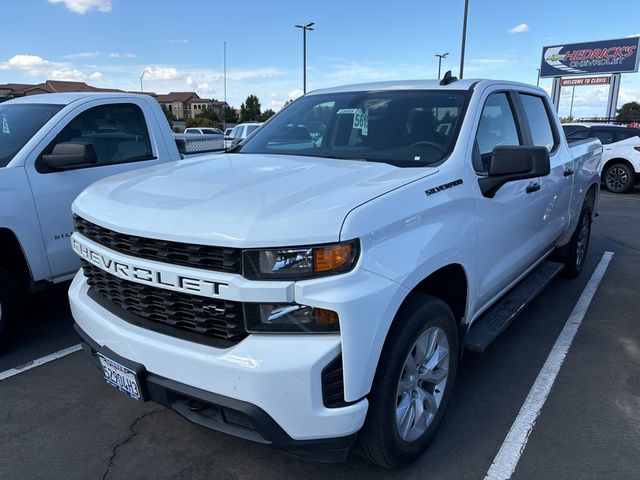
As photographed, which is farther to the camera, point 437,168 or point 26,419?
point 26,419

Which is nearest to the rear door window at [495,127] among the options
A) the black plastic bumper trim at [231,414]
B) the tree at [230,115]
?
the black plastic bumper trim at [231,414]

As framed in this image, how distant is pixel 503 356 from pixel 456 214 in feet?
5.57

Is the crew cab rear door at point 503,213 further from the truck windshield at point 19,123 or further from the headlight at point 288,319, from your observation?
the truck windshield at point 19,123

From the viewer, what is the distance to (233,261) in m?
1.99

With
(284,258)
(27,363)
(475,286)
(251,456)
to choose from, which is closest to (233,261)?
(284,258)

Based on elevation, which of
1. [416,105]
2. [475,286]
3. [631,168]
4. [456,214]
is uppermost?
[416,105]

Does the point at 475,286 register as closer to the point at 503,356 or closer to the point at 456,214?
the point at 456,214

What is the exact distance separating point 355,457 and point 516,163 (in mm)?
1786

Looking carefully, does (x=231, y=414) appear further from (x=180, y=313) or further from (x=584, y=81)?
(x=584, y=81)

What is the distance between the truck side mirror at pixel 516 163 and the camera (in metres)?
2.79

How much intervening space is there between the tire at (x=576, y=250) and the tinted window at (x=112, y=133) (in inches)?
171

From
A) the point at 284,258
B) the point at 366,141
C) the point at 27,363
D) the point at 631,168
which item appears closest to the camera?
the point at 284,258

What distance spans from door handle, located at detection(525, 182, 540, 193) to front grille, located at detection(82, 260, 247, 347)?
2410mm

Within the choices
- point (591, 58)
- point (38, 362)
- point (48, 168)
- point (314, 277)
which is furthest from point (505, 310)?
point (591, 58)
